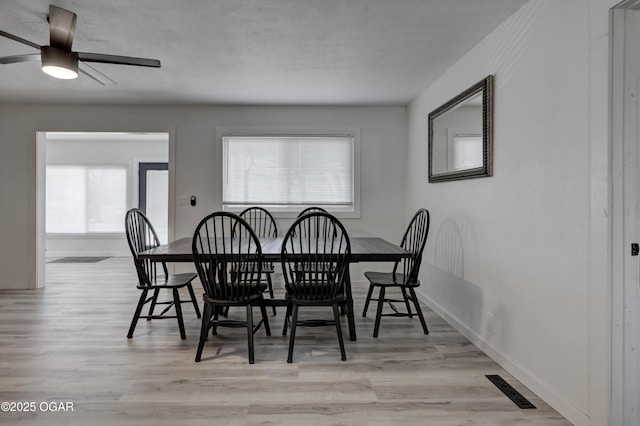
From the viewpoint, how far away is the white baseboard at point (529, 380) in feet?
6.19

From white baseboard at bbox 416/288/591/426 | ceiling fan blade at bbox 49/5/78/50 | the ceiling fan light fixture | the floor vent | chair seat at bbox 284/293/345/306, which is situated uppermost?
ceiling fan blade at bbox 49/5/78/50

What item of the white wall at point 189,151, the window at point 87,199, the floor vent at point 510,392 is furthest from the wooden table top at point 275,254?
the window at point 87,199

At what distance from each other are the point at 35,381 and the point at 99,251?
6.12 metres

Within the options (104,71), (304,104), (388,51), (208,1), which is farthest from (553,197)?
(104,71)

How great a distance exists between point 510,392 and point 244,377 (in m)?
1.52

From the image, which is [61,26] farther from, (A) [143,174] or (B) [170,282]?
(A) [143,174]

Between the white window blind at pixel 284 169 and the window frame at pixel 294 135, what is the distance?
0.04 m

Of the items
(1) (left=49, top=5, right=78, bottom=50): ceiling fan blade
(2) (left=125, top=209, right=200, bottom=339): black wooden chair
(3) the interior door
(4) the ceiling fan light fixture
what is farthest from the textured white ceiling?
(3) the interior door

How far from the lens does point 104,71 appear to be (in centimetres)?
360

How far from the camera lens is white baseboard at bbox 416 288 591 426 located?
189 cm

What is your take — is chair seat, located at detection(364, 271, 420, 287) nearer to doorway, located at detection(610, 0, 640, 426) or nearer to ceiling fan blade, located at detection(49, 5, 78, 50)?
doorway, located at detection(610, 0, 640, 426)

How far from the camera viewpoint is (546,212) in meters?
2.12

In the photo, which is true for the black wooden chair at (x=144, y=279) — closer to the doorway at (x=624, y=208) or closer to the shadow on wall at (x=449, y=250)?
the shadow on wall at (x=449, y=250)

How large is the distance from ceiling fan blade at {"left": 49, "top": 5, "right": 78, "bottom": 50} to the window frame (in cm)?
252
